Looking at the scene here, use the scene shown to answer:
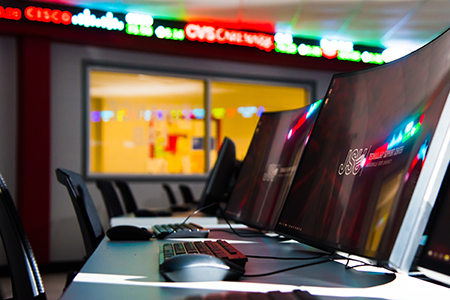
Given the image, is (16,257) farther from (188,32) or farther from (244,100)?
(244,100)

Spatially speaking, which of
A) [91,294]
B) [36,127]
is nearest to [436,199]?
[91,294]

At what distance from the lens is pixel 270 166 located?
1.36 m

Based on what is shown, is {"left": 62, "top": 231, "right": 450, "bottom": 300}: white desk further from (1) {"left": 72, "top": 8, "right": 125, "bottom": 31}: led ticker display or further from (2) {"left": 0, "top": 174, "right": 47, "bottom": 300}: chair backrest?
(1) {"left": 72, "top": 8, "right": 125, "bottom": 31}: led ticker display

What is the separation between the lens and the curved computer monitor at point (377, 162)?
542 millimetres

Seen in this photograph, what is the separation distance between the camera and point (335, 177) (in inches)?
33.4

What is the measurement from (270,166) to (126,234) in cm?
56

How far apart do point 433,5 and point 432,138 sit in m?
4.23

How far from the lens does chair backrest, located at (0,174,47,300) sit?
0.78m

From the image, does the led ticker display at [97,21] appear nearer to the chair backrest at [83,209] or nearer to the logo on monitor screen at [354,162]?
the chair backrest at [83,209]

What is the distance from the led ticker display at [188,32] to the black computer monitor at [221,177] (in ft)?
9.62

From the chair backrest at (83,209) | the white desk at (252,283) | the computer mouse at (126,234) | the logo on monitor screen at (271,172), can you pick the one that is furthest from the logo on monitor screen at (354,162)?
the chair backrest at (83,209)

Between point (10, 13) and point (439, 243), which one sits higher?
point (10, 13)

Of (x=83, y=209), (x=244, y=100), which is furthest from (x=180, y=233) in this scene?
(x=244, y=100)

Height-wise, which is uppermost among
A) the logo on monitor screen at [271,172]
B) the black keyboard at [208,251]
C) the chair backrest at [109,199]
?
the logo on monitor screen at [271,172]
